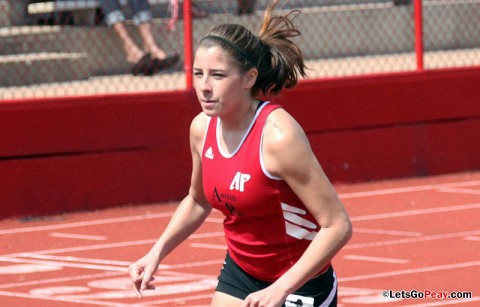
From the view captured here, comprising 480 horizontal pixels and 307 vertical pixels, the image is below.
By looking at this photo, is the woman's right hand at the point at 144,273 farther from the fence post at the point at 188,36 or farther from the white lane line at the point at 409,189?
the white lane line at the point at 409,189

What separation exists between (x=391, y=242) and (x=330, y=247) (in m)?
4.87

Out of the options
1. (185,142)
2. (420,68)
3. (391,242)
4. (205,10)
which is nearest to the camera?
(391,242)

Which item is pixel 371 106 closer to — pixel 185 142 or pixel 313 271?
pixel 185 142

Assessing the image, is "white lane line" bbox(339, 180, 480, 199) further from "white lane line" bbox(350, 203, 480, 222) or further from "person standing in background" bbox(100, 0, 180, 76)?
"person standing in background" bbox(100, 0, 180, 76)

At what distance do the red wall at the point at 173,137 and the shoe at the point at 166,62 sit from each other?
34.3 inches

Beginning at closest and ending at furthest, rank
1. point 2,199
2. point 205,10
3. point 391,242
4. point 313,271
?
point 313,271, point 391,242, point 2,199, point 205,10

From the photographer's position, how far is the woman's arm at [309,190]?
4430mm

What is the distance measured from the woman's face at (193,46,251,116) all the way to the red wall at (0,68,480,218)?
6.16 metres

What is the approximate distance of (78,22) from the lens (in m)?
12.4

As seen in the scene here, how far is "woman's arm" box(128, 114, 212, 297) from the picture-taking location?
487 centimetres

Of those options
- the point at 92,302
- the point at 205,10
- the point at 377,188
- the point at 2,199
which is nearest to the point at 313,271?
the point at 92,302

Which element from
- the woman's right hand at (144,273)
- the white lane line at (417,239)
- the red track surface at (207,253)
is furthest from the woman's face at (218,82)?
the white lane line at (417,239)

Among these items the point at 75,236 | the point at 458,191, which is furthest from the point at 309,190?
the point at 458,191

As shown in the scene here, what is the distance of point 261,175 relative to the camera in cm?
463
